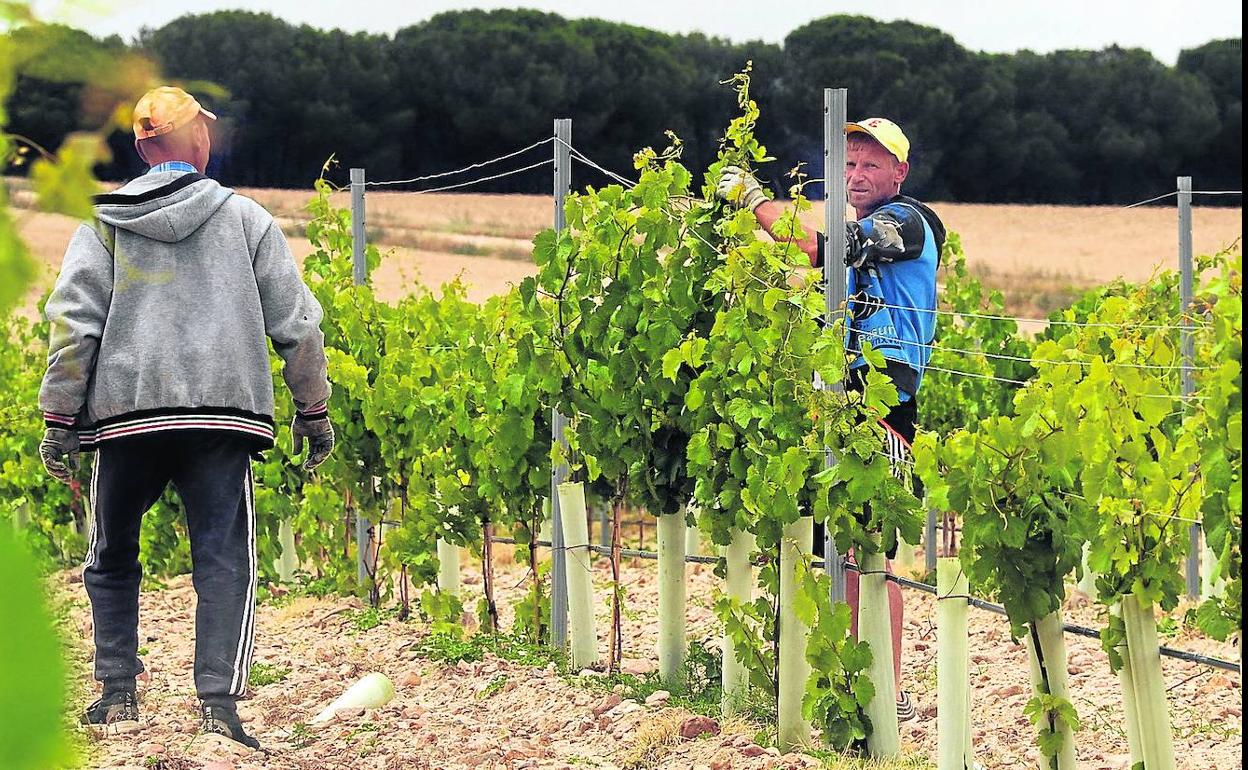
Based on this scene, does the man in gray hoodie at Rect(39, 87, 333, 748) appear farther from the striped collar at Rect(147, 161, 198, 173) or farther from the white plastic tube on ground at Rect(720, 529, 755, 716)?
the white plastic tube on ground at Rect(720, 529, 755, 716)

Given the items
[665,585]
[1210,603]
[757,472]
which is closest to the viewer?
[1210,603]

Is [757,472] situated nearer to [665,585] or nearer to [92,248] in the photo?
[665,585]

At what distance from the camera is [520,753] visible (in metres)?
4.63

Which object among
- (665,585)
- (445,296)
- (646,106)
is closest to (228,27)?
(646,106)

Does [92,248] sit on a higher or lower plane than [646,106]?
lower

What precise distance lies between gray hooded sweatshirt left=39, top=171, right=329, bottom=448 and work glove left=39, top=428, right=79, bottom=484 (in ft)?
0.16

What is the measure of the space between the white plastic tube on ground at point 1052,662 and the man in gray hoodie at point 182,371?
83.8 inches

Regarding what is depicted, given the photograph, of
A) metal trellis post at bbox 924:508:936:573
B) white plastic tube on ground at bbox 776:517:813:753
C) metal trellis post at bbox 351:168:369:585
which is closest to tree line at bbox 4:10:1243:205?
metal trellis post at bbox 924:508:936:573

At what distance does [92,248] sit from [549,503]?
2578 mm

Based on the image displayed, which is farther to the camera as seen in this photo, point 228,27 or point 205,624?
point 228,27

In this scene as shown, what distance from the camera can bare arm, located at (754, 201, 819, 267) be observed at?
4.52 meters

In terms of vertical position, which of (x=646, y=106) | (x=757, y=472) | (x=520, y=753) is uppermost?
(x=646, y=106)

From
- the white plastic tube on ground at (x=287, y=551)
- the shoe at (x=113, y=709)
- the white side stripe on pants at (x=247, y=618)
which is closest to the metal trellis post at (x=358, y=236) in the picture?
the white plastic tube on ground at (x=287, y=551)

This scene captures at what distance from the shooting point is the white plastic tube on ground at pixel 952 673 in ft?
12.9
